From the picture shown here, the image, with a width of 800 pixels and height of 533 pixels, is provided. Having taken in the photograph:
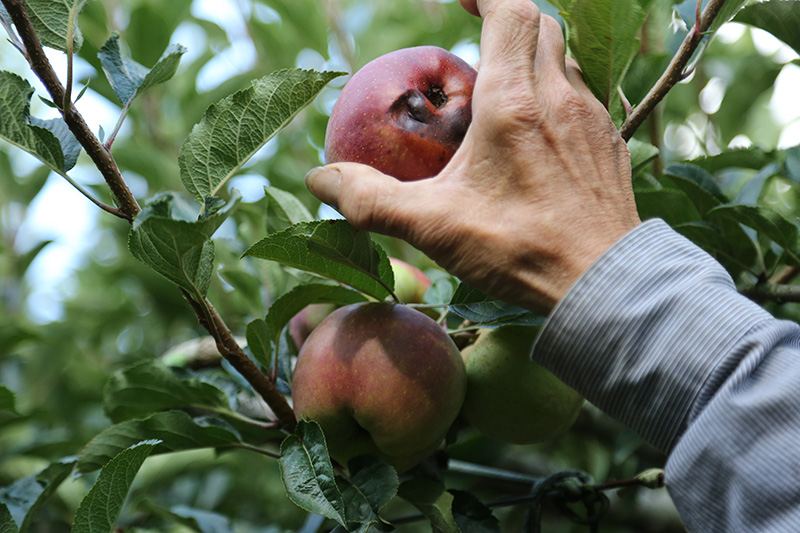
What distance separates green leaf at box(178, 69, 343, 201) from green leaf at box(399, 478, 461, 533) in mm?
442

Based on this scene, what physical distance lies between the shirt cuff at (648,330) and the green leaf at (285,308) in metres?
0.31

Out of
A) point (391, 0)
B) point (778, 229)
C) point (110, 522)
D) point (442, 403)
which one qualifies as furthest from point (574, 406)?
point (391, 0)

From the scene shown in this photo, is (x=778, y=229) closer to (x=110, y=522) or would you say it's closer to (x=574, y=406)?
(x=574, y=406)

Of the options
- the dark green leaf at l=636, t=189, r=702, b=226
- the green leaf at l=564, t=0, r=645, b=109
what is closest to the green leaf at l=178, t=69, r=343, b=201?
the green leaf at l=564, t=0, r=645, b=109

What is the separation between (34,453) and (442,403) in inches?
38.2

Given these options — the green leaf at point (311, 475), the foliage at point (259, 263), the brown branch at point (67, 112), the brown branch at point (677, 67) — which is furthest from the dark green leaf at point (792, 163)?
the brown branch at point (67, 112)

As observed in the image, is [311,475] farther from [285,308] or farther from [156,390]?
[156,390]

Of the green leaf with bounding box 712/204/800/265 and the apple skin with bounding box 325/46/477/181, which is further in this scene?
the green leaf with bounding box 712/204/800/265

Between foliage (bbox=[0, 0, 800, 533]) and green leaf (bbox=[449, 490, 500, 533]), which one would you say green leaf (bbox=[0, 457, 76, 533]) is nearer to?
foliage (bbox=[0, 0, 800, 533])

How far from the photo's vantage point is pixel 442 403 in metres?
0.80

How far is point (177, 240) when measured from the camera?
64 cm

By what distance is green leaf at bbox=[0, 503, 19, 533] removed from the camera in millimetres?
828

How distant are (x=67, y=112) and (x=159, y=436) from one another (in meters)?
0.41

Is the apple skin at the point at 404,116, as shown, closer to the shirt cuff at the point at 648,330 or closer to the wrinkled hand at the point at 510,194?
the wrinkled hand at the point at 510,194
